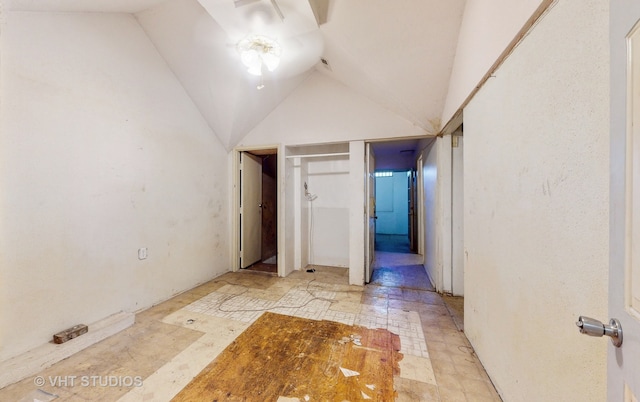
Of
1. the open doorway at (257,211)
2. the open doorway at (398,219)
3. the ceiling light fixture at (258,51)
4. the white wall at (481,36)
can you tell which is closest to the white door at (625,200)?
the white wall at (481,36)

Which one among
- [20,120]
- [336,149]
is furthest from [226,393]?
[336,149]

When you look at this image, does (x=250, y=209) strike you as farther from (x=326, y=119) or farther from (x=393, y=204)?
(x=393, y=204)

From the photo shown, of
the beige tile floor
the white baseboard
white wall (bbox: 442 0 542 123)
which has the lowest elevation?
the beige tile floor

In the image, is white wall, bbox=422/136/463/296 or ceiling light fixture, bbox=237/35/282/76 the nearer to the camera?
ceiling light fixture, bbox=237/35/282/76

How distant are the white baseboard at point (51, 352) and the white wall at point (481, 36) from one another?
354 cm

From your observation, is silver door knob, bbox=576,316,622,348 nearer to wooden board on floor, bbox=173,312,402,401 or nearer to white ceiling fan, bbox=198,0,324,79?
wooden board on floor, bbox=173,312,402,401

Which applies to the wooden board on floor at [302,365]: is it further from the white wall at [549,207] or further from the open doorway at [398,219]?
the open doorway at [398,219]

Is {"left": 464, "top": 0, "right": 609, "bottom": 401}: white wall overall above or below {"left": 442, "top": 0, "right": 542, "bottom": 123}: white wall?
below

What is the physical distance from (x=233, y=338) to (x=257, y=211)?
260cm

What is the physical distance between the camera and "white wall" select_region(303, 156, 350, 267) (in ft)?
13.1

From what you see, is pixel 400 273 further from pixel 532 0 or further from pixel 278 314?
pixel 532 0

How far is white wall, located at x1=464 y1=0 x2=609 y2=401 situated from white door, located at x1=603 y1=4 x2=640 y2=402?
0.19m

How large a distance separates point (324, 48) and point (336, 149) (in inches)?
63.4

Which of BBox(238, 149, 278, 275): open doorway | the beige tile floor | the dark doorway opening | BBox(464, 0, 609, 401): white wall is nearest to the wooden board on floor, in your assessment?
the beige tile floor
